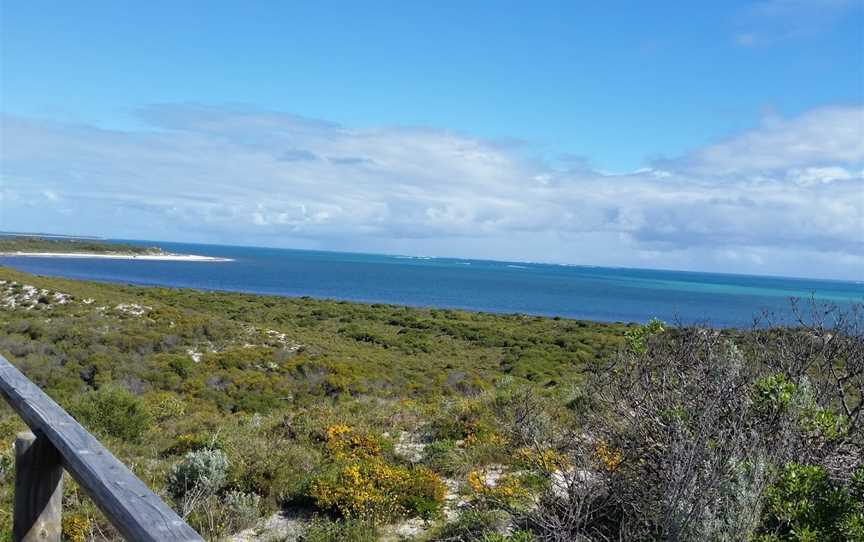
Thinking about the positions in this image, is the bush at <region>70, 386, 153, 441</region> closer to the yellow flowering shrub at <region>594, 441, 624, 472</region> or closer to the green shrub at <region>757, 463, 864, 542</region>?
the yellow flowering shrub at <region>594, 441, 624, 472</region>

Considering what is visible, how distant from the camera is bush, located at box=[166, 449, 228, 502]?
6.14 metres

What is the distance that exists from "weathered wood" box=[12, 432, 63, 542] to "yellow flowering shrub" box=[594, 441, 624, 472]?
149 inches

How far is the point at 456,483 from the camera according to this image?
693 centimetres

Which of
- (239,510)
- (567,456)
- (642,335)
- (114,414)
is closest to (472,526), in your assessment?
(567,456)

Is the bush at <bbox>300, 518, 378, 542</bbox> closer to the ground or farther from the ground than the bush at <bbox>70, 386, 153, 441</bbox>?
farther from the ground

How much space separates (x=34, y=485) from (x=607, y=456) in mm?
4052

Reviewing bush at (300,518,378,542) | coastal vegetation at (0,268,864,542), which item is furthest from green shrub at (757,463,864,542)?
bush at (300,518,378,542)

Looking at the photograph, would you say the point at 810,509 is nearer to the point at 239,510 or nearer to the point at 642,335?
the point at 642,335

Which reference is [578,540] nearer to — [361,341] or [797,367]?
[797,367]

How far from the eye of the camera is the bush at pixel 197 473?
242 inches

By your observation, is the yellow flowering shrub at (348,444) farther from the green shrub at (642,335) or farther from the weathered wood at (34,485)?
the weathered wood at (34,485)

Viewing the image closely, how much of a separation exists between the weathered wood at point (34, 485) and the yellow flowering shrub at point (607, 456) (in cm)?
379

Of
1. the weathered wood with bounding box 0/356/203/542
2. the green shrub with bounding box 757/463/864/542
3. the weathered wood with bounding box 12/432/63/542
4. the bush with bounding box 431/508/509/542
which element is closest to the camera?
the weathered wood with bounding box 0/356/203/542

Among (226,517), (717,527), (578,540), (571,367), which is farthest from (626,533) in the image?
(571,367)
